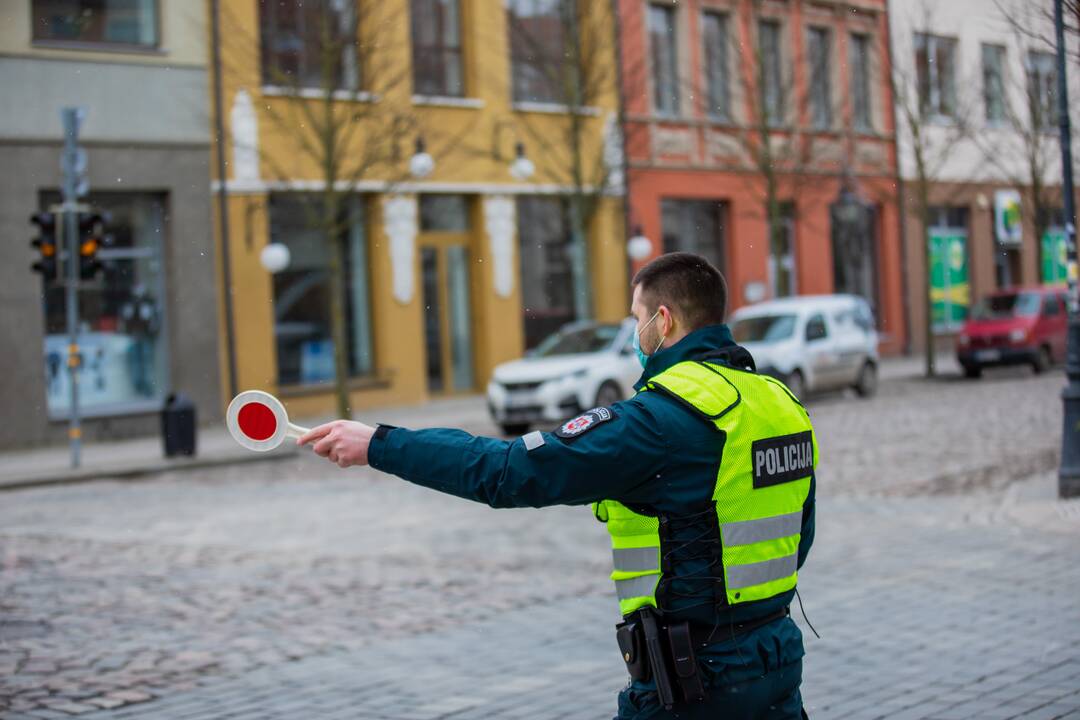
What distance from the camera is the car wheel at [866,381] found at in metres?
26.1

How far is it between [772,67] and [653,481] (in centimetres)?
2915

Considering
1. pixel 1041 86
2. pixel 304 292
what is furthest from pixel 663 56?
pixel 1041 86

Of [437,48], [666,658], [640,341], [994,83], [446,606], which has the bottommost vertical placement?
[446,606]

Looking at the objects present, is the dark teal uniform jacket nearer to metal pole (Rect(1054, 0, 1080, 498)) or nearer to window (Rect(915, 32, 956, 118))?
metal pole (Rect(1054, 0, 1080, 498))

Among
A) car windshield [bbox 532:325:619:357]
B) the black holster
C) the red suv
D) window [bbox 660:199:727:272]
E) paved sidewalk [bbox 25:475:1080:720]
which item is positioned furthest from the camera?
window [bbox 660:199:727:272]

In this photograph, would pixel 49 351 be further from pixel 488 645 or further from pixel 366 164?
pixel 488 645

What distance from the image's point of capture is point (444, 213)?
2891cm

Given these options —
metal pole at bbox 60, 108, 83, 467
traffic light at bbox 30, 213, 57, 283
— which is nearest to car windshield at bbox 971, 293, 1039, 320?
metal pole at bbox 60, 108, 83, 467

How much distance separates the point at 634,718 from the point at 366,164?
2082 cm

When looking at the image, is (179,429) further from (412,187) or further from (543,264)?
(543,264)

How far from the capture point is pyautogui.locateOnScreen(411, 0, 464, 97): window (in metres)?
28.3

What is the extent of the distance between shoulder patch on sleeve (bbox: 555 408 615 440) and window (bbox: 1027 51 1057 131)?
29.1 feet

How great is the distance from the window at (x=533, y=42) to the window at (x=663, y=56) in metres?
2.70

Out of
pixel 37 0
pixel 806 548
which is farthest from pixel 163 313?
pixel 806 548
